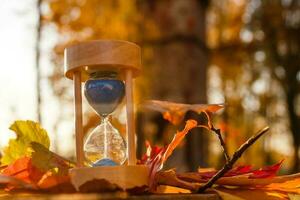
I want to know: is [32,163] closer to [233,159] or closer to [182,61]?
[233,159]

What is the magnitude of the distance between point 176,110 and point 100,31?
658 centimetres

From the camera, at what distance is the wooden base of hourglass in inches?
45.1

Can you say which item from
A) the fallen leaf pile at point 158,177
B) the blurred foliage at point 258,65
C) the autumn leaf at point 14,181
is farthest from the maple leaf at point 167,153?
the blurred foliage at point 258,65

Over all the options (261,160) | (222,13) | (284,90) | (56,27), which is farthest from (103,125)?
(261,160)

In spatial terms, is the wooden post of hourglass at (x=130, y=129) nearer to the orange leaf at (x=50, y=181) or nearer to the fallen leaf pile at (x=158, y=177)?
the fallen leaf pile at (x=158, y=177)

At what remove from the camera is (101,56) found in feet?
4.31

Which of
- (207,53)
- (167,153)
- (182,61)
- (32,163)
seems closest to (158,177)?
(167,153)

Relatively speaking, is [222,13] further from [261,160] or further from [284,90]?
[261,160]

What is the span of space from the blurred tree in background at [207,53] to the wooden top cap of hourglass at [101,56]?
1.06 ft

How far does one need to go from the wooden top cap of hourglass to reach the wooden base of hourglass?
26 cm

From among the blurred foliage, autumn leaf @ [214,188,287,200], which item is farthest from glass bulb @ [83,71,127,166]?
the blurred foliage

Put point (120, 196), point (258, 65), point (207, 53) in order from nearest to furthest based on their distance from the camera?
point (120, 196)
point (207, 53)
point (258, 65)

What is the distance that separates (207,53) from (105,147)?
4.21m

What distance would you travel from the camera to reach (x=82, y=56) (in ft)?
4.36
